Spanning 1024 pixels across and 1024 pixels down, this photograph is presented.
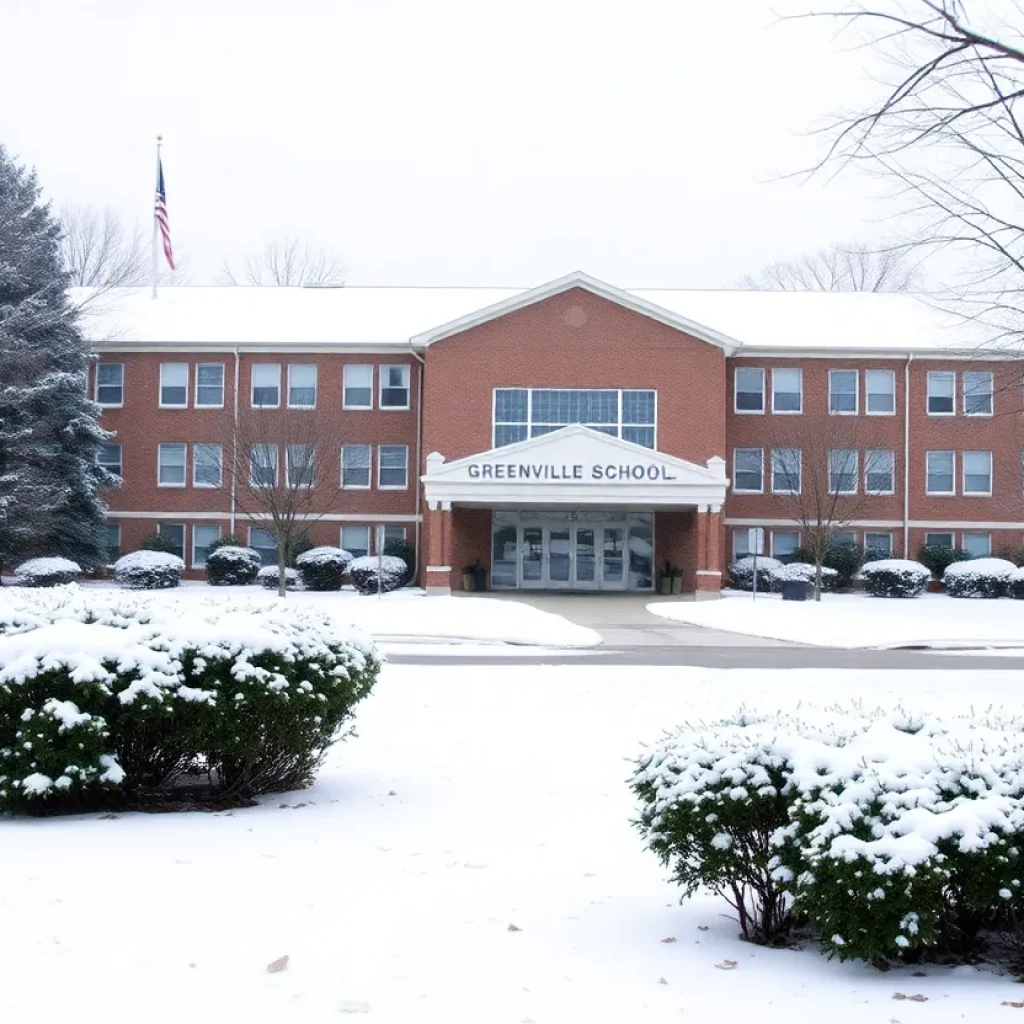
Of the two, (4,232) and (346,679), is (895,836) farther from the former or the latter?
(4,232)

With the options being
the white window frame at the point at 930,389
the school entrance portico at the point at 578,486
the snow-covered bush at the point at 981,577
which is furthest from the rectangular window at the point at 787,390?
the snow-covered bush at the point at 981,577

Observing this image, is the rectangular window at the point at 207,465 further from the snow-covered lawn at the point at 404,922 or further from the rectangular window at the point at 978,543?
the snow-covered lawn at the point at 404,922

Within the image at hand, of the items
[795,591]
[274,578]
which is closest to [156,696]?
[795,591]

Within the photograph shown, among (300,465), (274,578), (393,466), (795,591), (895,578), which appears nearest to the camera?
(795,591)

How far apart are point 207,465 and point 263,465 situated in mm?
4735

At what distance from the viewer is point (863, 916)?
4926mm

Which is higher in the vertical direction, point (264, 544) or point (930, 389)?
point (930, 389)

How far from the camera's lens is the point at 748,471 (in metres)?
45.9

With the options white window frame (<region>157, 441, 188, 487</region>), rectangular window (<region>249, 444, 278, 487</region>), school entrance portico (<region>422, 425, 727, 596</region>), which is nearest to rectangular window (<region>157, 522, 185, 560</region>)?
white window frame (<region>157, 441, 188, 487</region>)

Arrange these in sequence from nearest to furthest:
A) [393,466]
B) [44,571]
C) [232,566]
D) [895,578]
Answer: [44,571] → [895,578] → [232,566] → [393,466]

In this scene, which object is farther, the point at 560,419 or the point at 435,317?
the point at 435,317

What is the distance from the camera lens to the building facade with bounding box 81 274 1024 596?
42750mm

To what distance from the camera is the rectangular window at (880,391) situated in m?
46.0

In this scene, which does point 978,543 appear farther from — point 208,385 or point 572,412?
point 208,385
